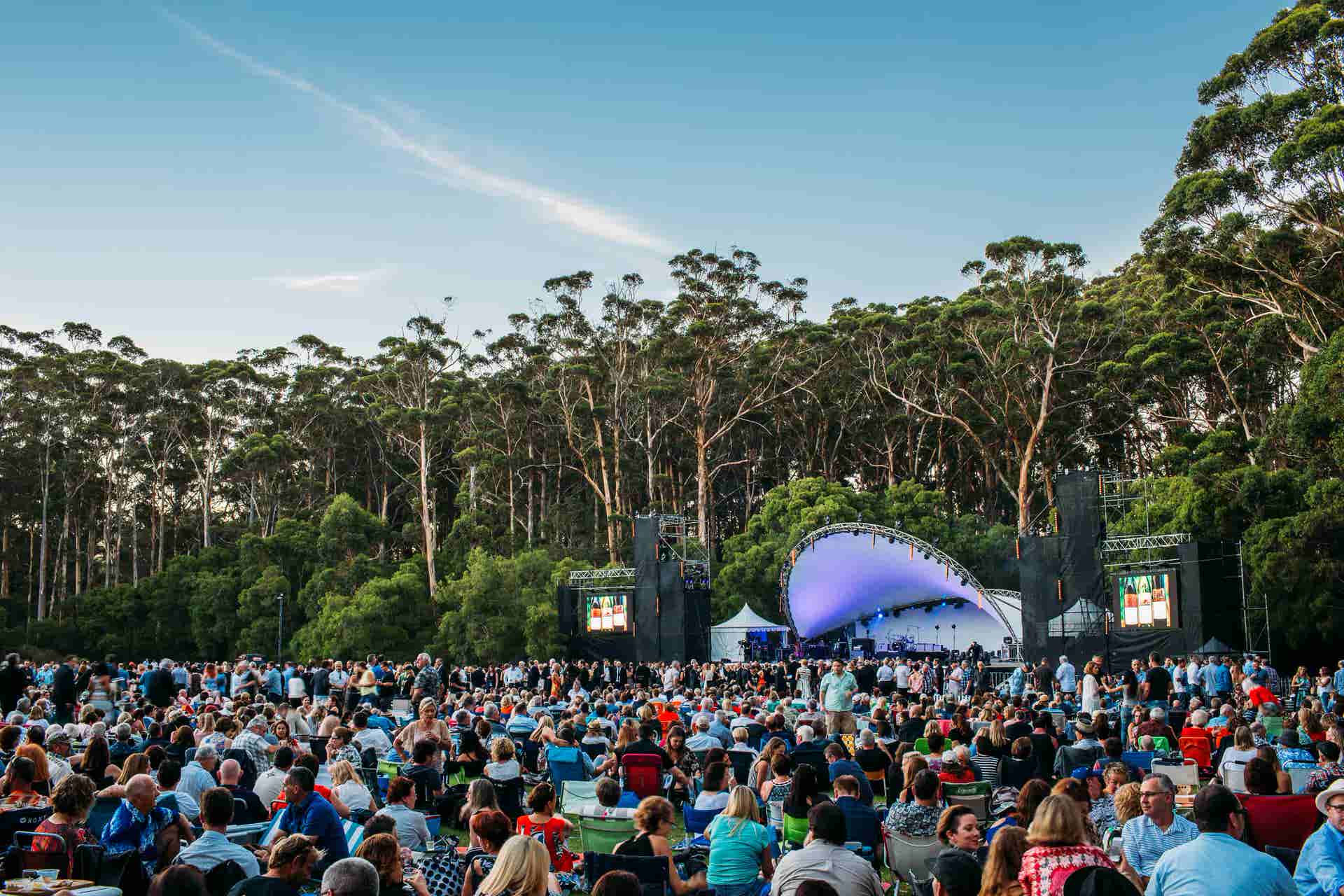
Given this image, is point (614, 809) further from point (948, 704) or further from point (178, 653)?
point (178, 653)

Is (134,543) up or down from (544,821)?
up

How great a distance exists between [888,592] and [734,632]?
18.3 ft

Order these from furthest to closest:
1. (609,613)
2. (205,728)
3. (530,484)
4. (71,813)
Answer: (530,484) → (609,613) → (205,728) → (71,813)

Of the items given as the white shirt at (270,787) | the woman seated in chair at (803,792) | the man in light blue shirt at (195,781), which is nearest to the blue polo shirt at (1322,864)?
the woman seated in chair at (803,792)

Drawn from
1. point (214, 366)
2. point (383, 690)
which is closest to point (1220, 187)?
point (383, 690)

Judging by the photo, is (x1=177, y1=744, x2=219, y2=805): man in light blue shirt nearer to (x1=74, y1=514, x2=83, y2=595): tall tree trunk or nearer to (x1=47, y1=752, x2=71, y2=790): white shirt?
(x1=47, y1=752, x2=71, y2=790): white shirt

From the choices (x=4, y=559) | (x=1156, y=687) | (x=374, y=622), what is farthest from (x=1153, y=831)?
(x=4, y=559)

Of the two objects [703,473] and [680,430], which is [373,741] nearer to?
[703,473]

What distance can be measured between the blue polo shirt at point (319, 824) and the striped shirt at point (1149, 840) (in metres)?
3.74

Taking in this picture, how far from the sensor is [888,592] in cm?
3422

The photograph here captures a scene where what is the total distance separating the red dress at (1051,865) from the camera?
380 centimetres

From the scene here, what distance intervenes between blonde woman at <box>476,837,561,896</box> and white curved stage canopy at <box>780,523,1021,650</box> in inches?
980

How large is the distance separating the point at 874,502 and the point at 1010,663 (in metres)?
12.7

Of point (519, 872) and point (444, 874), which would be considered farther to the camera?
point (444, 874)
